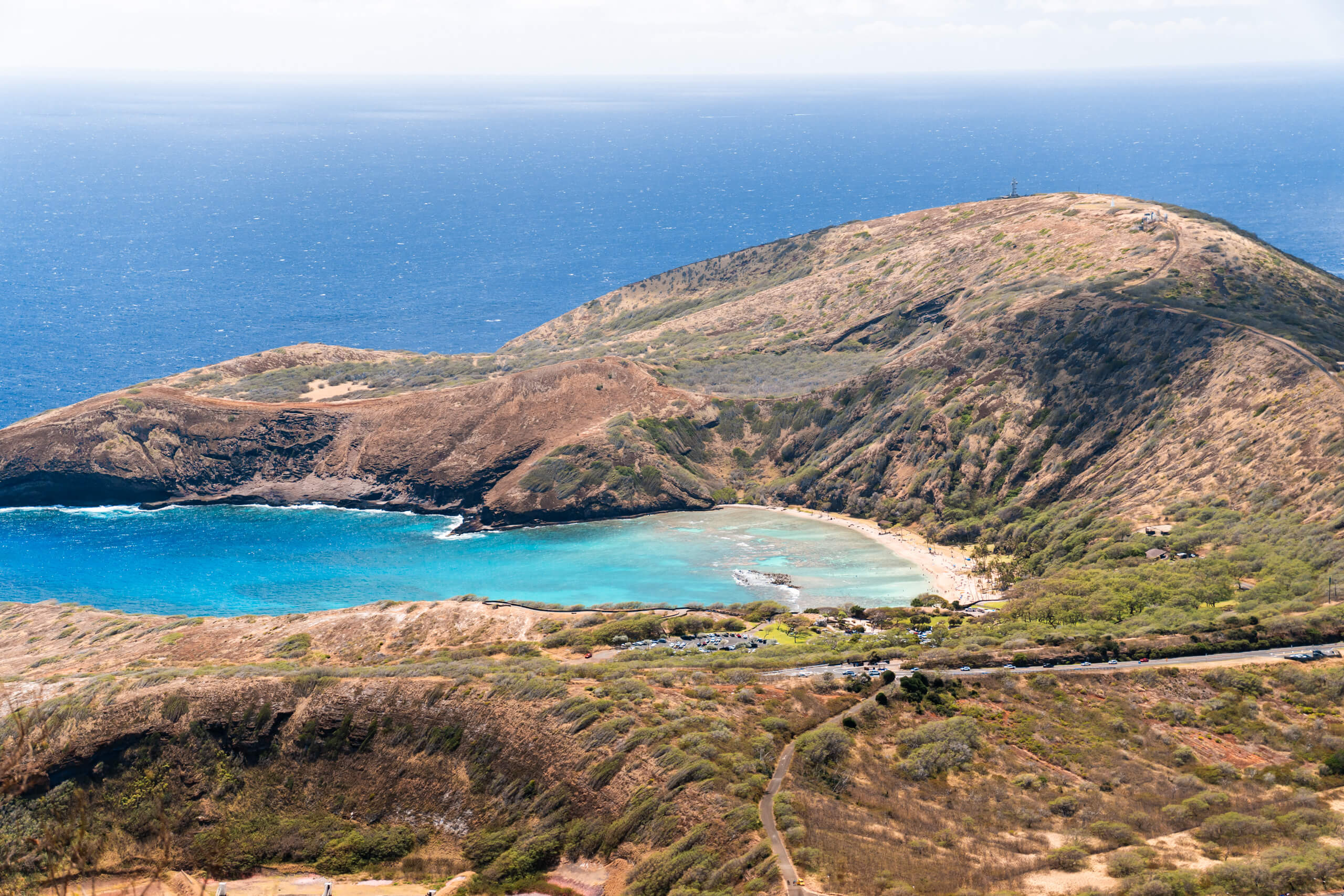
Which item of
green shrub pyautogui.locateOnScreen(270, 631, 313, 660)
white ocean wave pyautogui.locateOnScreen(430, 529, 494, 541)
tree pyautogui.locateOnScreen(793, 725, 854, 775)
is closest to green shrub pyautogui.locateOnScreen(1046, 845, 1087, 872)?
tree pyautogui.locateOnScreen(793, 725, 854, 775)

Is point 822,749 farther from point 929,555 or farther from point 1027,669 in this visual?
point 929,555

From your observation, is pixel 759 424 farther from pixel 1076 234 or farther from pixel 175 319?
pixel 175 319

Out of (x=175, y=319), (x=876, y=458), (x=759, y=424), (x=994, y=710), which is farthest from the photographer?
(x=175, y=319)

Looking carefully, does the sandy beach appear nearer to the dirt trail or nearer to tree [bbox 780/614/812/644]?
tree [bbox 780/614/812/644]

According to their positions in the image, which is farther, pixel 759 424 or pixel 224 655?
pixel 759 424

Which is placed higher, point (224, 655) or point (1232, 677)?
point (1232, 677)

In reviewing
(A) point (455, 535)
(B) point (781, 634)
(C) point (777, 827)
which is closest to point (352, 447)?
(A) point (455, 535)

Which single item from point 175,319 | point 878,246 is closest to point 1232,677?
point 878,246
